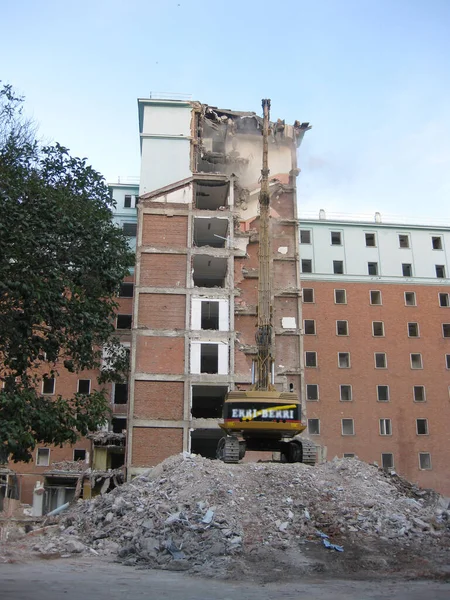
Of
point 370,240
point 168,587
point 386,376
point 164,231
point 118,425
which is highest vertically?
point 370,240

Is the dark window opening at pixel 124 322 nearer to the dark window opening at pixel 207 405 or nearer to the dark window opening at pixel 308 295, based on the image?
the dark window opening at pixel 207 405

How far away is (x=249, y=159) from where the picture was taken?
A: 152 ft

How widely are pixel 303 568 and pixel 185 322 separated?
26.6m

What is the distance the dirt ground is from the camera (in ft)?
34.2

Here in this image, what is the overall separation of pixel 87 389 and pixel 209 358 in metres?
9.27

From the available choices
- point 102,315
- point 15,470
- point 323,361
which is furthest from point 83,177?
point 323,361

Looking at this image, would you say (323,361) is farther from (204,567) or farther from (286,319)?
(204,567)

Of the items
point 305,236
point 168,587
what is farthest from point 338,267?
point 168,587

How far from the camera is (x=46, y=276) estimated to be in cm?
1769

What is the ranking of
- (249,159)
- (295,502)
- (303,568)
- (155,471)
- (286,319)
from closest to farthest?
1. (303,568)
2. (295,502)
3. (155,471)
4. (286,319)
5. (249,159)

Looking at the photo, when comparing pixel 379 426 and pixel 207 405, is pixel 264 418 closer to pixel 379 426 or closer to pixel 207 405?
pixel 207 405

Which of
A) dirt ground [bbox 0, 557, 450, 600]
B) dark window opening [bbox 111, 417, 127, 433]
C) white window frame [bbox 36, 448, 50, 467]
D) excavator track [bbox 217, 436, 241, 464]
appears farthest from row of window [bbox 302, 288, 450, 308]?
dirt ground [bbox 0, 557, 450, 600]

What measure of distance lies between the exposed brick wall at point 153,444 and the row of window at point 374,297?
18210 millimetres

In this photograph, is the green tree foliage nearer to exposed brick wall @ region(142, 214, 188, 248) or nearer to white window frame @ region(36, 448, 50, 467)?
exposed brick wall @ region(142, 214, 188, 248)
